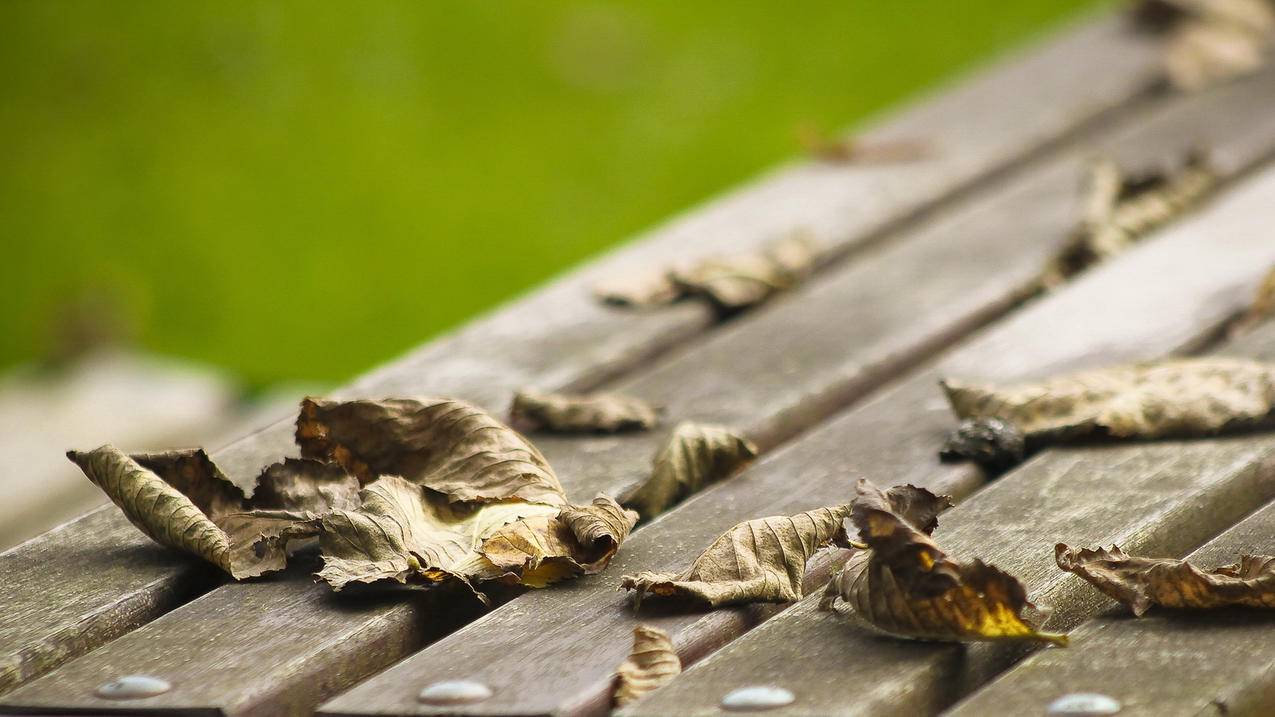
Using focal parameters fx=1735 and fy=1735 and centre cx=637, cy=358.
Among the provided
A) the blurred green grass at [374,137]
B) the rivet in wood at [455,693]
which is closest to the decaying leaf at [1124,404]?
the rivet in wood at [455,693]

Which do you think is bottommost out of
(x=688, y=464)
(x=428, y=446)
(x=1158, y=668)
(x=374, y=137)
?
(x=1158, y=668)

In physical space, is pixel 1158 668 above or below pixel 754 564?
below

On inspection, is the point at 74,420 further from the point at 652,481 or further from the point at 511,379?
the point at 652,481

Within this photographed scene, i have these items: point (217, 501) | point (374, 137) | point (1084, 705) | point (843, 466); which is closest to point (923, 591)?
point (1084, 705)

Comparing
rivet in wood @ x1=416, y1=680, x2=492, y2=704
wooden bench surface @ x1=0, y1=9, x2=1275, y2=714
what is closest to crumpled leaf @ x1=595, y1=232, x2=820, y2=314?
wooden bench surface @ x1=0, y1=9, x2=1275, y2=714

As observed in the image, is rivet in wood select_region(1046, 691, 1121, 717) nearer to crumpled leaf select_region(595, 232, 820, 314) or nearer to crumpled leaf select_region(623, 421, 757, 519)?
crumpled leaf select_region(623, 421, 757, 519)

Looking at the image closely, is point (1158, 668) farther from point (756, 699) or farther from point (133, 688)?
point (133, 688)

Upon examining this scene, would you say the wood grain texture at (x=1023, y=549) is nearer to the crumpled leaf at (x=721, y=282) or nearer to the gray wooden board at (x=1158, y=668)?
the gray wooden board at (x=1158, y=668)
